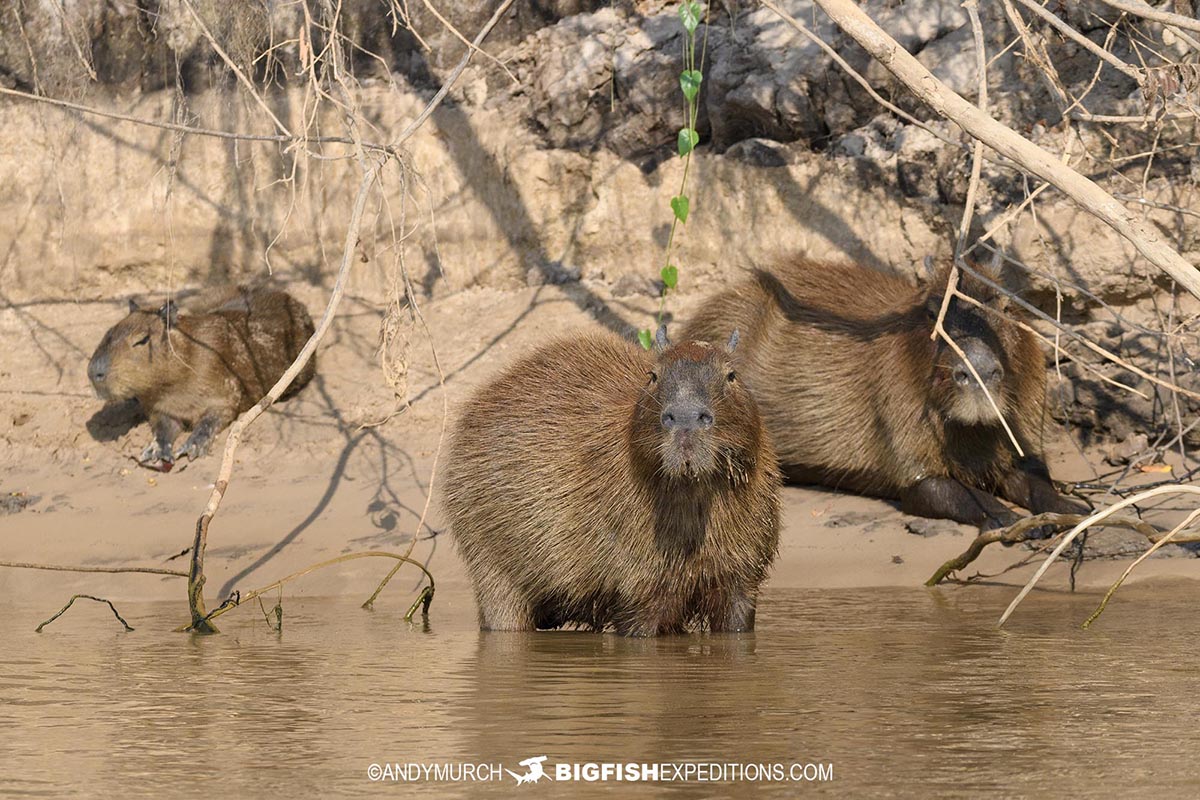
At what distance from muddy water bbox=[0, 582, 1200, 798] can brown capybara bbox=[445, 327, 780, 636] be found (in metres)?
0.18

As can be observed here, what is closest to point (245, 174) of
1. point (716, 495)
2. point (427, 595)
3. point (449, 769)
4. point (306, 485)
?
point (306, 485)

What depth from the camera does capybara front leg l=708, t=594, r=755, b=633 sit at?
5.86 meters

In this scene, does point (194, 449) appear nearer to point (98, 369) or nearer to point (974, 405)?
point (98, 369)

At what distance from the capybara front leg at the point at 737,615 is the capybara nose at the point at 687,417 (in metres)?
0.76

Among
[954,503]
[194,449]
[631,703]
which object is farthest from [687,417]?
[194,449]

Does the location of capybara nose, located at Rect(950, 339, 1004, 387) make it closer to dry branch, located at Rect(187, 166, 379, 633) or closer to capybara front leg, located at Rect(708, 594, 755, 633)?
capybara front leg, located at Rect(708, 594, 755, 633)

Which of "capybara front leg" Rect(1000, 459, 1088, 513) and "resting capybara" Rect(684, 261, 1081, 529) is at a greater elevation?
"resting capybara" Rect(684, 261, 1081, 529)

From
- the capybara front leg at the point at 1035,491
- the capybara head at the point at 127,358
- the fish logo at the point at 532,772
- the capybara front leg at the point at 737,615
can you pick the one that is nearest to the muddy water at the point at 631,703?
the fish logo at the point at 532,772

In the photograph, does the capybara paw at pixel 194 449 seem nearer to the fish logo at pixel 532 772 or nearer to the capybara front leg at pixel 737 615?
the capybara front leg at pixel 737 615

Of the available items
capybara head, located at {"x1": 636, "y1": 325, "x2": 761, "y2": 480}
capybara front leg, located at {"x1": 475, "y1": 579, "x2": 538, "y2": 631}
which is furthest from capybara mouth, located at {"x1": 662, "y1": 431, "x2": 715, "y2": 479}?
capybara front leg, located at {"x1": 475, "y1": 579, "x2": 538, "y2": 631}

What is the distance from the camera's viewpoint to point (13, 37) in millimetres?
10680

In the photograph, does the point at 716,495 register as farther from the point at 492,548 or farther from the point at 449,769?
the point at 449,769

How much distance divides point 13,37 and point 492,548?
20.2ft

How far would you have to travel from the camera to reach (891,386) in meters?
8.19
